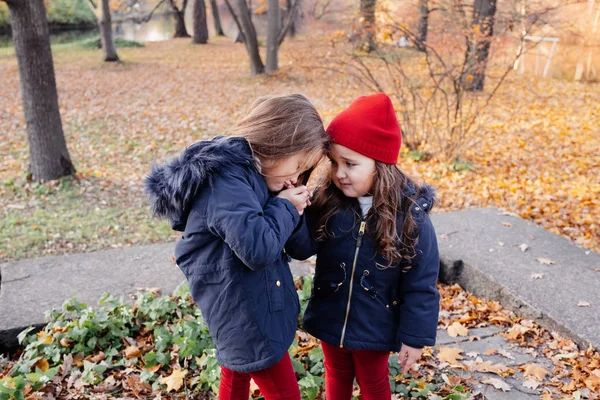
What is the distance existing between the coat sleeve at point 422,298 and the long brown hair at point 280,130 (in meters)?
0.55

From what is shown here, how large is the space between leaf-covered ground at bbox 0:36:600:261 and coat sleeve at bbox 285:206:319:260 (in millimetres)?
3422

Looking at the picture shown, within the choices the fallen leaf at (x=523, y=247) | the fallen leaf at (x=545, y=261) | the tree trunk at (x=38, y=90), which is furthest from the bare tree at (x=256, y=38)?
the fallen leaf at (x=545, y=261)

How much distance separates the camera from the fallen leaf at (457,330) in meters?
3.38

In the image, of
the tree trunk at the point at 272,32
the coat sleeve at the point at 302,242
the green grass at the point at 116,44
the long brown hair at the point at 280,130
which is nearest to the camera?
the long brown hair at the point at 280,130

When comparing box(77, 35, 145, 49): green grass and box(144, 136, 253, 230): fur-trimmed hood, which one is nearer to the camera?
box(144, 136, 253, 230): fur-trimmed hood

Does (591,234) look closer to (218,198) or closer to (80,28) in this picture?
(218,198)

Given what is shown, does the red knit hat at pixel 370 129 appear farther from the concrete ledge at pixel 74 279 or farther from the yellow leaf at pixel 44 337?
the yellow leaf at pixel 44 337

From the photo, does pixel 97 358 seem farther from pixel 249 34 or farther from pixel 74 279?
pixel 249 34

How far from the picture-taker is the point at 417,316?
6.82ft

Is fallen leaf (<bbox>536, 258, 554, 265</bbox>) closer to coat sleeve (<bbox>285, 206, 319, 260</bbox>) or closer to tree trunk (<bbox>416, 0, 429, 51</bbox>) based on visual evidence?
coat sleeve (<bbox>285, 206, 319, 260</bbox>)

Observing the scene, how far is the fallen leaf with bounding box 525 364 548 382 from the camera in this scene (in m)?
2.86

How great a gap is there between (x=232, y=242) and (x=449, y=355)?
1.88m

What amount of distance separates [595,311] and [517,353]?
626 millimetres

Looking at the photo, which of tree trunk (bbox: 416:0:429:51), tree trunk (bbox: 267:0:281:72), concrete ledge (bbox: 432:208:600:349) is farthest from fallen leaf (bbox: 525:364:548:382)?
tree trunk (bbox: 267:0:281:72)
